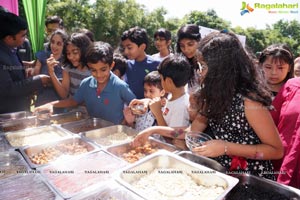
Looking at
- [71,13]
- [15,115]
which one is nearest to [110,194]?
[15,115]

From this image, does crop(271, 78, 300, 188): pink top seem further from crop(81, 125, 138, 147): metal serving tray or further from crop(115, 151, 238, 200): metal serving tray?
crop(81, 125, 138, 147): metal serving tray

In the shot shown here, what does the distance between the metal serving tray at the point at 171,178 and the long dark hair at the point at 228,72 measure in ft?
1.09

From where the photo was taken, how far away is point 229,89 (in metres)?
1.30

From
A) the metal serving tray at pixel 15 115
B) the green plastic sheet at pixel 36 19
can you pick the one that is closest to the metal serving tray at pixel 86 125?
the metal serving tray at pixel 15 115

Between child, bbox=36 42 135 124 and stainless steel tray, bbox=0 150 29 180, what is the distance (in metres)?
0.76

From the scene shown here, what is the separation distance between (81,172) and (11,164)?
0.45 metres

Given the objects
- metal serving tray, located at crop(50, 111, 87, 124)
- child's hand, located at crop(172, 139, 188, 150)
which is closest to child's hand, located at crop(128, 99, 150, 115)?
child's hand, located at crop(172, 139, 188, 150)

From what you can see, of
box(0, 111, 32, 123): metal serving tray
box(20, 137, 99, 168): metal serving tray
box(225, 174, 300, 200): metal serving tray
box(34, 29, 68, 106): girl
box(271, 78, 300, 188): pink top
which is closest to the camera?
box(225, 174, 300, 200): metal serving tray

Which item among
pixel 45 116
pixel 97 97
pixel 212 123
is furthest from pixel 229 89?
pixel 45 116

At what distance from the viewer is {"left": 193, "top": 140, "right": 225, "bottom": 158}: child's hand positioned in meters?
1.25

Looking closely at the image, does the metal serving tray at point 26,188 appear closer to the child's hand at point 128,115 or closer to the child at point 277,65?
the child's hand at point 128,115

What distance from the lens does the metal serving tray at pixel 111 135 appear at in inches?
74.5

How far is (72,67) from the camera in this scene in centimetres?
268

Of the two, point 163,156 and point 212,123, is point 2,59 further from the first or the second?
point 212,123
